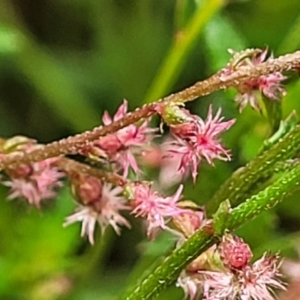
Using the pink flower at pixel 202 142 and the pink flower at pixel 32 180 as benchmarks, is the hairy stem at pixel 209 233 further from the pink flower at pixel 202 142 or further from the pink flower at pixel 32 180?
the pink flower at pixel 32 180

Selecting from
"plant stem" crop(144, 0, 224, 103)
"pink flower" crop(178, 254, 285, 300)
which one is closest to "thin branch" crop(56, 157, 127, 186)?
"pink flower" crop(178, 254, 285, 300)

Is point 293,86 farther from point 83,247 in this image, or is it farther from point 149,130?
point 83,247

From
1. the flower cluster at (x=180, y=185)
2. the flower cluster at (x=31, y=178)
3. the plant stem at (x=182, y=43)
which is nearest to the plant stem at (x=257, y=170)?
the flower cluster at (x=180, y=185)

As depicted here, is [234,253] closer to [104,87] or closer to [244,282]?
[244,282]

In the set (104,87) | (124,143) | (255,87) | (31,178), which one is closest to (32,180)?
(31,178)

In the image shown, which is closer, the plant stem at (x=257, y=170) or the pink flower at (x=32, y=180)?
the plant stem at (x=257, y=170)

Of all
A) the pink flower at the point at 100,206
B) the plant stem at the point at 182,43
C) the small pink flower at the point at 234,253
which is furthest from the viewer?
the plant stem at the point at 182,43

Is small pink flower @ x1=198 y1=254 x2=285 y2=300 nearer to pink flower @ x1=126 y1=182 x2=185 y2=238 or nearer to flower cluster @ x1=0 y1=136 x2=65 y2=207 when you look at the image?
pink flower @ x1=126 y1=182 x2=185 y2=238
